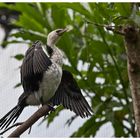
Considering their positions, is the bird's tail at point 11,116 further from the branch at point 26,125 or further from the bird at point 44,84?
the branch at point 26,125

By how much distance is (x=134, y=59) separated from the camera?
1123 mm

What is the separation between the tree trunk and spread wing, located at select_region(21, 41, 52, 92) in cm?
→ 20

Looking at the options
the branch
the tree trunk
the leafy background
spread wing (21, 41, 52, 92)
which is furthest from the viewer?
the leafy background

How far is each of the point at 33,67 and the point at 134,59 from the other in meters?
0.22

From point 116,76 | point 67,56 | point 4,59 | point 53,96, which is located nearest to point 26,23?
point 67,56

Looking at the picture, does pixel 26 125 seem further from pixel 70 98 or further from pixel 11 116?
pixel 70 98

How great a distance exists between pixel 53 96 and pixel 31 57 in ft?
0.35

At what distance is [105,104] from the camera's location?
1.98 m

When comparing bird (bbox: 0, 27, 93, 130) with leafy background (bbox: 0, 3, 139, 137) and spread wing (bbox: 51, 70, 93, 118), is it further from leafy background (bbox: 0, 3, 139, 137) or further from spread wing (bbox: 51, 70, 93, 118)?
leafy background (bbox: 0, 3, 139, 137)

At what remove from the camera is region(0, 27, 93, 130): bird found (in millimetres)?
1245

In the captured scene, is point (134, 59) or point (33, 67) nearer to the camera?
point (134, 59)

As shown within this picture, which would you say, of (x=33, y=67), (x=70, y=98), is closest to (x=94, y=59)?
(x=70, y=98)

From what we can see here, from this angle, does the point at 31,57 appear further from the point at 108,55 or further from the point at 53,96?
the point at 108,55

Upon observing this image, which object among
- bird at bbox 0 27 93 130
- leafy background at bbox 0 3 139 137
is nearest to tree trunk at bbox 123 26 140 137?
bird at bbox 0 27 93 130
